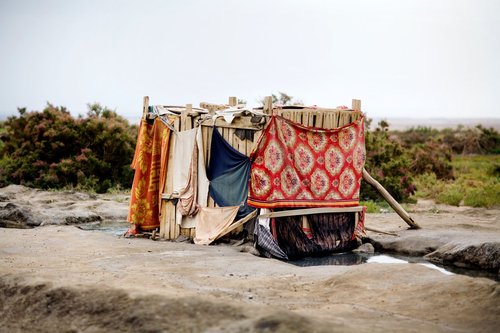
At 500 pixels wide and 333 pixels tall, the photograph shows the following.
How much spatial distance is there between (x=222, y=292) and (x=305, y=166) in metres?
4.19

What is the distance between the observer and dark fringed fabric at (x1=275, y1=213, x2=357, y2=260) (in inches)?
411

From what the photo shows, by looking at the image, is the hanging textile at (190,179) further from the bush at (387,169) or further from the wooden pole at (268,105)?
the bush at (387,169)

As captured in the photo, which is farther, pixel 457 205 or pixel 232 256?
pixel 457 205

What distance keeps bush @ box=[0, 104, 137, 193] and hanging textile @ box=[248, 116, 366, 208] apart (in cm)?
1061

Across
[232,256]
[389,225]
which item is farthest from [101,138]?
[232,256]

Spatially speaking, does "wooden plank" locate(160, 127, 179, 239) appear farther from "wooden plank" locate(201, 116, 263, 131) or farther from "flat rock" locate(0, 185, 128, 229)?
"flat rock" locate(0, 185, 128, 229)

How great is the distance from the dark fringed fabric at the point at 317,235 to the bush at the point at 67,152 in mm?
10477

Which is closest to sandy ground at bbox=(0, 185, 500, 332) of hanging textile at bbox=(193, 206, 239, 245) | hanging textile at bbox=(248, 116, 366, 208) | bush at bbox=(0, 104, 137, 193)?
hanging textile at bbox=(193, 206, 239, 245)

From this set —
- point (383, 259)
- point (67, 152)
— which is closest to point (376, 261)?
point (383, 259)

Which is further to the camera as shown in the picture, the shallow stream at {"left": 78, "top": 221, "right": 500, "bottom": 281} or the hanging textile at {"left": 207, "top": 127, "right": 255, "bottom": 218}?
the hanging textile at {"left": 207, "top": 127, "right": 255, "bottom": 218}

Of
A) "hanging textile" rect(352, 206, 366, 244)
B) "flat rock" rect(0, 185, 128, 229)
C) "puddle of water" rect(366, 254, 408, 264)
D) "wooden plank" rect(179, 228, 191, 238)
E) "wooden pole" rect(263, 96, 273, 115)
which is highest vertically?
"wooden pole" rect(263, 96, 273, 115)

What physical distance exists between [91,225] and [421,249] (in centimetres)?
695

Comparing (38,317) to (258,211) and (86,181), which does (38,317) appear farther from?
(86,181)

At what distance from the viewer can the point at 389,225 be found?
13359 mm
